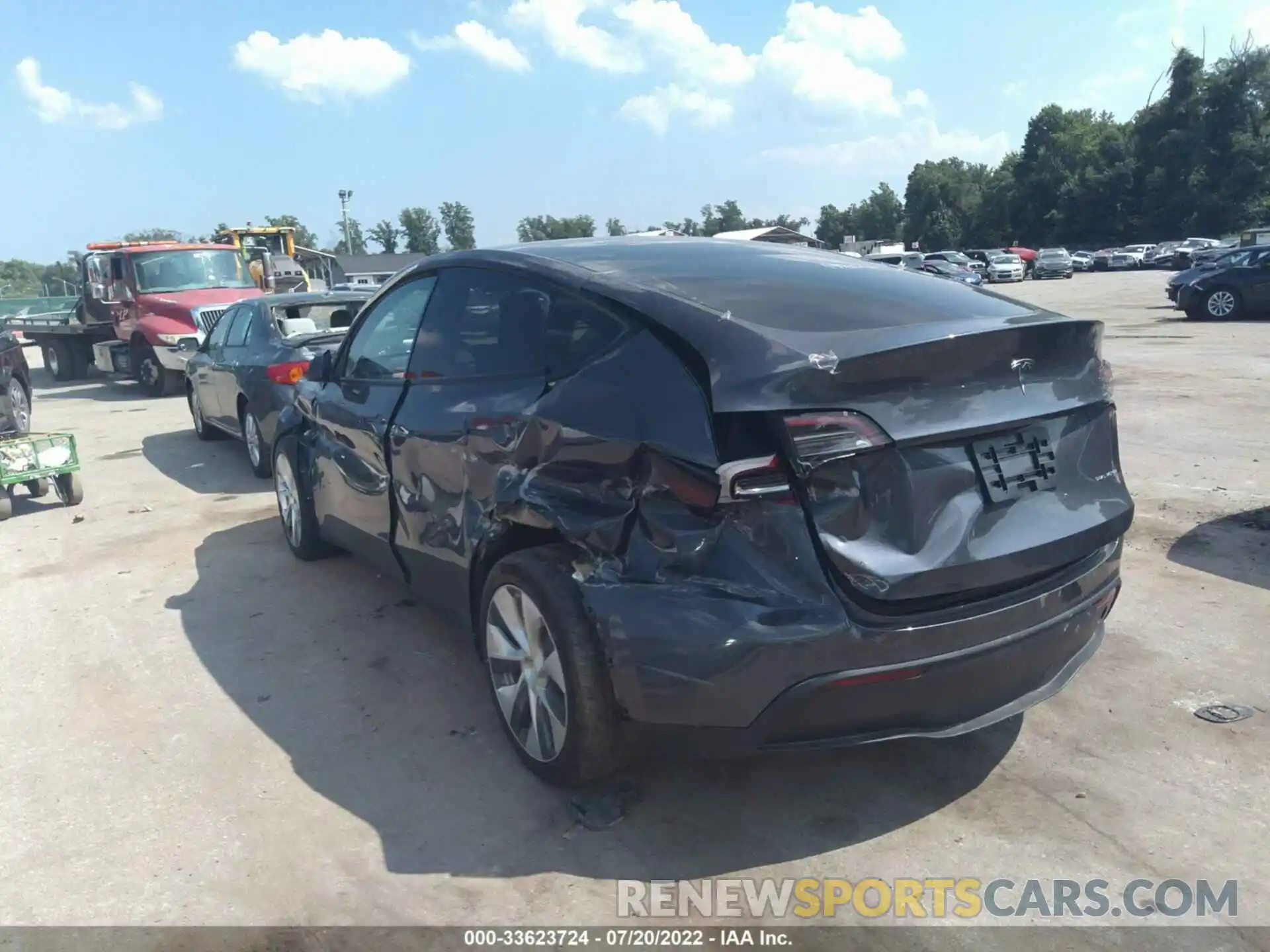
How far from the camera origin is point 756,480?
2.77 metres

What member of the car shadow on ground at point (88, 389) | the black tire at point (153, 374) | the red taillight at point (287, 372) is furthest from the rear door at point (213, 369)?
the car shadow on ground at point (88, 389)

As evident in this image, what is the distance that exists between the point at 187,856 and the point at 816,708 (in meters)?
2.06

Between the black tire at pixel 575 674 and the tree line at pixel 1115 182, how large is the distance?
4598cm

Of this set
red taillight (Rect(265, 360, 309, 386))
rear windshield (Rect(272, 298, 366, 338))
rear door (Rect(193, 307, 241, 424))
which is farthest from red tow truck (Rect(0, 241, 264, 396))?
red taillight (Rect(265, 360, 309, 386))

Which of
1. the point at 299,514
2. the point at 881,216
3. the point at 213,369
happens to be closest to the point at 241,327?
the point at 213,369

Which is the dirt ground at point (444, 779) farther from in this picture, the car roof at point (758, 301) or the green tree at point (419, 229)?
the green tree at point (419, 229)

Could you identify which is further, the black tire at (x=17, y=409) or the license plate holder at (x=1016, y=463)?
the black tire at (x=17, y=409)

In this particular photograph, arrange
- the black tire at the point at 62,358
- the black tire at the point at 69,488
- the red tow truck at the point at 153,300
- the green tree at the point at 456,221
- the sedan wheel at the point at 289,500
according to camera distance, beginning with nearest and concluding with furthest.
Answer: the sedan wheel at the point at 289,500 < the black tire at the point at 69,488 < the red tow truck at the point at 153,300 < the black tire at the point at 62,358 < the green tree at the point at 456,221

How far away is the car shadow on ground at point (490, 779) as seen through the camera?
10.3ft

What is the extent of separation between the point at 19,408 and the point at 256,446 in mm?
3249

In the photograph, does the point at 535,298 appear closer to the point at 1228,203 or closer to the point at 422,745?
the point at 422,745

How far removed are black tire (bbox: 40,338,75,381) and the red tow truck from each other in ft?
1.96

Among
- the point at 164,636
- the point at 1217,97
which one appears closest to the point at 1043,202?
the point at 1217,97

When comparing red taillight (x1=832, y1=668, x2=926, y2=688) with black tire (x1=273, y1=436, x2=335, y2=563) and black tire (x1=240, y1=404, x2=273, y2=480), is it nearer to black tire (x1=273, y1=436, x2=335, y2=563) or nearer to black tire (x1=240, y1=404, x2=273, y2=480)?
black tire (x1=273, y1=436, x2=335, y2=563)
